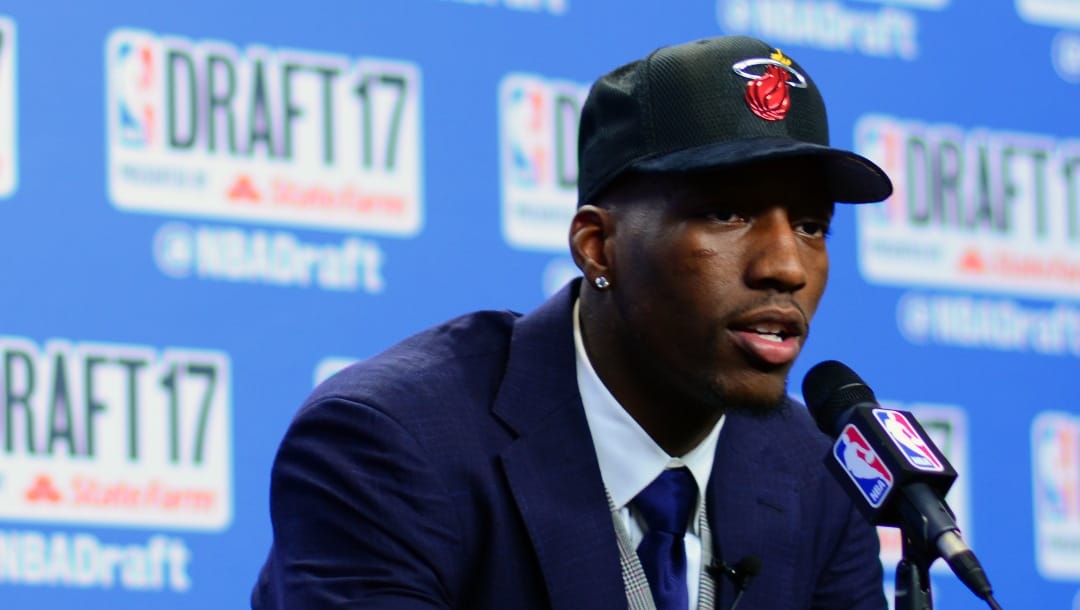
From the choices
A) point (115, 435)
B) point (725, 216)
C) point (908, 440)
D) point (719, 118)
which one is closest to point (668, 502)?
point (725, 216)

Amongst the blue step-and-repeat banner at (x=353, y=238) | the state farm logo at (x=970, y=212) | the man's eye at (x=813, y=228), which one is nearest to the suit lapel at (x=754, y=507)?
the man's eye at (x=813, y=228)

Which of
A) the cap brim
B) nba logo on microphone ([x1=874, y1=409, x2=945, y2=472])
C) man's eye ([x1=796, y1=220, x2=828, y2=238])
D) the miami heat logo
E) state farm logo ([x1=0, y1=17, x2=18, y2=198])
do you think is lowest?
nba logo on microphone ([x1=874, y1=409, x2=945, y2=472])

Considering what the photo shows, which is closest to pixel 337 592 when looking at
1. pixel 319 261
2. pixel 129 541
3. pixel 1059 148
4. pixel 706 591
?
pixel 706 591

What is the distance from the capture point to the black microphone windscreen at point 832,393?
1.99 m

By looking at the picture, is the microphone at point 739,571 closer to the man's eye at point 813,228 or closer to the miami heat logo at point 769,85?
the man's eye at point 813,228

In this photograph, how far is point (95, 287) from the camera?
3164mm

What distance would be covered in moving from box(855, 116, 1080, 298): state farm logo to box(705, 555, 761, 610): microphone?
1.74 m

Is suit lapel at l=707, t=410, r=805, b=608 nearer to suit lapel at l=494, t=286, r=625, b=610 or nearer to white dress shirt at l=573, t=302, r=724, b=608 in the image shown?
white dress shirt at l=573, t=302, r=724, b=608

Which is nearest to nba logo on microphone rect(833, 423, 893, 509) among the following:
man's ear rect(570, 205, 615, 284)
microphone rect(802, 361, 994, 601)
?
microphone rect(802, 361, 994, 601)

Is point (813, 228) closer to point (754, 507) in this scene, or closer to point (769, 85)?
point (769, 85)

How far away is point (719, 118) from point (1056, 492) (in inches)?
82.7

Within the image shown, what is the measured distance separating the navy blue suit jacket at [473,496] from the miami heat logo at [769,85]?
414mm

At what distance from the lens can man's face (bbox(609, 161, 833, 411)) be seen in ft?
7.43

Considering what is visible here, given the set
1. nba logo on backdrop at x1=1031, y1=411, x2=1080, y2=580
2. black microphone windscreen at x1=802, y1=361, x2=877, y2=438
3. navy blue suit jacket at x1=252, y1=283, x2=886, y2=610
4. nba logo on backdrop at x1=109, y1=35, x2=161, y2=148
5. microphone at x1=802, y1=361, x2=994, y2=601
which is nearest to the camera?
microphone at x1=802, y1=361, x2=994, y2=601
